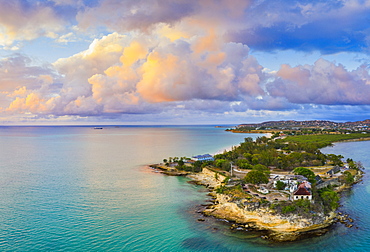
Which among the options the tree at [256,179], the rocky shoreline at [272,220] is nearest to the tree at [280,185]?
the tree at [256,179]

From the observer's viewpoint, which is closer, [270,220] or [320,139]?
[270,220]

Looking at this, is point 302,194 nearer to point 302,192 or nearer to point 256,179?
point 302,192

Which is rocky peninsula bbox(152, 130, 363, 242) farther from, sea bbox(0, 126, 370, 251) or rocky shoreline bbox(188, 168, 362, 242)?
sea bbox(0, 126, 370, 251)

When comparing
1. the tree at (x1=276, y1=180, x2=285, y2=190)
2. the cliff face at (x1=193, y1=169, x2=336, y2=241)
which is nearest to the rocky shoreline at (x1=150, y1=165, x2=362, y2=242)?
the cliff face at (x1=193, y1=169, x2=336, y2=241)

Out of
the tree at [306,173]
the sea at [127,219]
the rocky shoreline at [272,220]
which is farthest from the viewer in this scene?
the tree at [306,173]

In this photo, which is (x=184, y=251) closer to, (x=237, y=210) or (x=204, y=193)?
(x=237, y=210)

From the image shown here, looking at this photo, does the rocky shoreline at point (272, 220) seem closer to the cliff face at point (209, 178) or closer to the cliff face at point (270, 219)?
the cliff face at point (270, 219)

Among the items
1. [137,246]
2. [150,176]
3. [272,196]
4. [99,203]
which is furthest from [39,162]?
[272,196]

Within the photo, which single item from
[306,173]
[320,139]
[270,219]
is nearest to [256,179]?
[306,173]

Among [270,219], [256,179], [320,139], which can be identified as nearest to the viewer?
[270,219]
